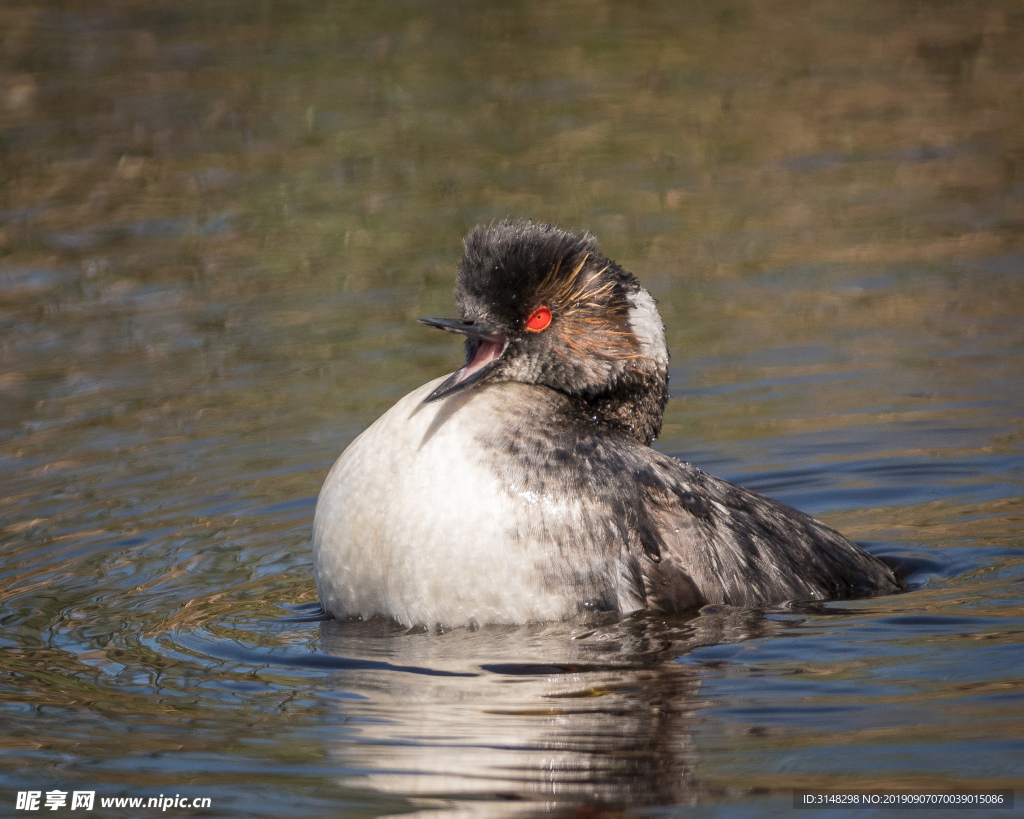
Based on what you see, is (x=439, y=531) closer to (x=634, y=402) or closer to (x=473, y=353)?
(x=473, y=353)

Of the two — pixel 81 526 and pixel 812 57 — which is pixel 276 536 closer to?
pixel 81 526

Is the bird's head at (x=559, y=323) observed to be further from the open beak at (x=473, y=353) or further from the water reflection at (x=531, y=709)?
the water reflection at (x=531, y=709)

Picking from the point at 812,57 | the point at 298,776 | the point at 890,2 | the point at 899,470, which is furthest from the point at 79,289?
the point at 890,2

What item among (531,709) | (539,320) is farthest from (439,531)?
(539,320)

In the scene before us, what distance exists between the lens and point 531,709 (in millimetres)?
5062

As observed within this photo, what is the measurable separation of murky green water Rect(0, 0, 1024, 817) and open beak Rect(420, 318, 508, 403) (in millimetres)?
953

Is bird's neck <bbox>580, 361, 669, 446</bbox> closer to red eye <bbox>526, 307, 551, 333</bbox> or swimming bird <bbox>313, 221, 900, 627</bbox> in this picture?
swimming bird <bbox>313, 221, 900, 627</bbox>

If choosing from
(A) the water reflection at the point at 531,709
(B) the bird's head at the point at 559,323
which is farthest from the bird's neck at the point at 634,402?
(A) the water reflection at the point at 531,709

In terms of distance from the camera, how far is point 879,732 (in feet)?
15.6

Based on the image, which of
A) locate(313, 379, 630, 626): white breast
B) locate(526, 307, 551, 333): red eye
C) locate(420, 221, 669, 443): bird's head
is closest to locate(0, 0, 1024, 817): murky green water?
locate(313, 379, 630, 626): white breast

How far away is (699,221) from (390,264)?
2.51 meters

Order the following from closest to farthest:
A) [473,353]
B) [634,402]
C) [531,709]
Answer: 1. [531,709]
2. [473,353]
3. [634,402]

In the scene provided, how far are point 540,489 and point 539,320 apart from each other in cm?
70

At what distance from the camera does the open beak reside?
5.74m
